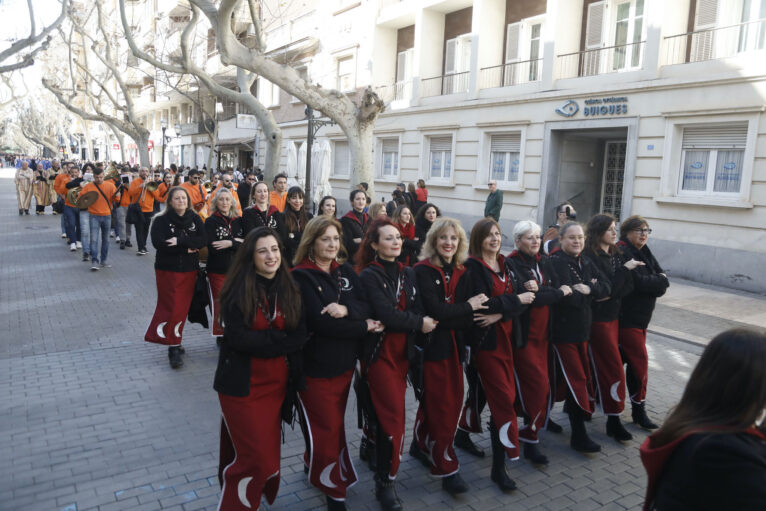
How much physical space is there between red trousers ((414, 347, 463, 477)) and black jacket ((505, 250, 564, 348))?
58cm

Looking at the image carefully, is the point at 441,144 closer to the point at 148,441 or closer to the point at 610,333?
the point at 610,333

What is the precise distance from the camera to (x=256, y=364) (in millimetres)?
3291

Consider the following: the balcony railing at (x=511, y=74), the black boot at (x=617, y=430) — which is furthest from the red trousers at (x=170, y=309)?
the balcony railing at (x=511, y=74)

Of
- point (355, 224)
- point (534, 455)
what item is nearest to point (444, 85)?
point (355, 224)

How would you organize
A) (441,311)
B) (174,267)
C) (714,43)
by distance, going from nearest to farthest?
(441,311)
(174,267)
(714,43)

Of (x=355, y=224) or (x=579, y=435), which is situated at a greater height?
(x=355, y=224)

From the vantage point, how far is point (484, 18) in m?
18.5

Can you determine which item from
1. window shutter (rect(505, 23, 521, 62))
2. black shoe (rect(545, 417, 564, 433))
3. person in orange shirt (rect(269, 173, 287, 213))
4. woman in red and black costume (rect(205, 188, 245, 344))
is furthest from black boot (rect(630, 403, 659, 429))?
window shutter (rect(505, 23, 521, 62))

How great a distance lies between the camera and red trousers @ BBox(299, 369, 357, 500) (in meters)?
3.47

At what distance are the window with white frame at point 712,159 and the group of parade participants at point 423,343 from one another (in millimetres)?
9049

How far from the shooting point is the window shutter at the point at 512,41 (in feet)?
60.3

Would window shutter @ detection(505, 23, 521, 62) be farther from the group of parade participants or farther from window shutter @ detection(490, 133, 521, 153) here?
the group of parade participants

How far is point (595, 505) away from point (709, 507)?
2.31 meters

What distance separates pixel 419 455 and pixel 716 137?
37.3 ft
